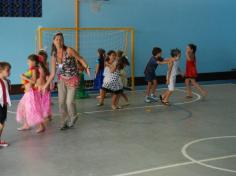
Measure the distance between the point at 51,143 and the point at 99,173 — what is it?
1.48 meters

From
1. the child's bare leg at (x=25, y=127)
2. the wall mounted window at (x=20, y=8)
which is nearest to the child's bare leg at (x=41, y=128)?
the child's bare leg at (x=25, y=127)

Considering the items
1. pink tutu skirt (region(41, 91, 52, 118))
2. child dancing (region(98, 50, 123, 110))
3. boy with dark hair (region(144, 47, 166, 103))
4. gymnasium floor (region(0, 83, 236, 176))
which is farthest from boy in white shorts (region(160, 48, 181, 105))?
pink tutu skirt (region(41, 91, 52, 118))

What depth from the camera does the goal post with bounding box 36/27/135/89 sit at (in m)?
11.0

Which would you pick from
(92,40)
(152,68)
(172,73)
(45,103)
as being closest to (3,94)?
(45,103)

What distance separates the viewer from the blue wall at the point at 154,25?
10.9m

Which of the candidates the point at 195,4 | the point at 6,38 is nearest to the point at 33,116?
the point at 6,38

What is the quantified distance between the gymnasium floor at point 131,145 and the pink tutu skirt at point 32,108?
9.1 inches

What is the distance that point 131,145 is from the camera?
6.13m

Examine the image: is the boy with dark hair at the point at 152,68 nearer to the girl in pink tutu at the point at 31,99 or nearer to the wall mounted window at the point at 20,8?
the wall mounted window at the point at 20,8

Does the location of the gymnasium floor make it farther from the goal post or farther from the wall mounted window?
the wall mounted window

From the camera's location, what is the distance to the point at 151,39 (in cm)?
1274

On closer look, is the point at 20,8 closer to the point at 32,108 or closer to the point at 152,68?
the point at 152,68

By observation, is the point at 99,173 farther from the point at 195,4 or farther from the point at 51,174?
the point at 195,4

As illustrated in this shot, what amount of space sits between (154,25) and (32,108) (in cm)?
679
